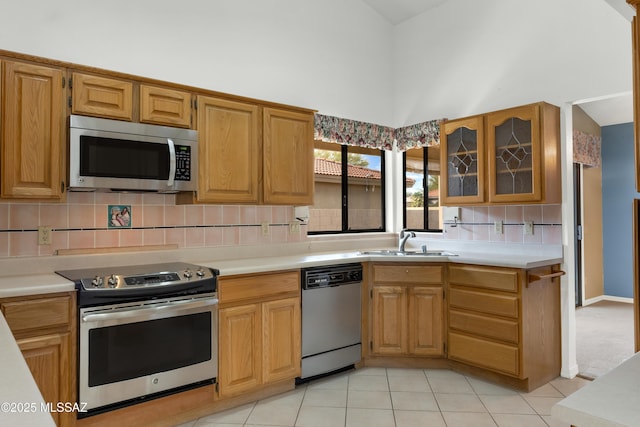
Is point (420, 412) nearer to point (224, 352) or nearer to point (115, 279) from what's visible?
point (224, 352)

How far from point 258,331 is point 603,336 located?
3.60m

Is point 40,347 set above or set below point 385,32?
below

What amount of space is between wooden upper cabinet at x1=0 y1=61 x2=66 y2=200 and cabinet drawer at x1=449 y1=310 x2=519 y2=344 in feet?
9.31

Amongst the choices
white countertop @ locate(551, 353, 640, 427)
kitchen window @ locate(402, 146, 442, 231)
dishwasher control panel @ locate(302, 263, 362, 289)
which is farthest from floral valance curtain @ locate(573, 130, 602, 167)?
white countertop @ locate(551, 353, 640, 427)

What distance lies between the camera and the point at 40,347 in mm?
2047

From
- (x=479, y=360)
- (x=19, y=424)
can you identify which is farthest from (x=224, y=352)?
(x=19, y=424)

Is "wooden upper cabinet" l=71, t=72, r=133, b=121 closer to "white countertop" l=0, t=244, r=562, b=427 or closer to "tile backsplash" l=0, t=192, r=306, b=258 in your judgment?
"tile backsplash" l=0, t=192, r=306, b=258

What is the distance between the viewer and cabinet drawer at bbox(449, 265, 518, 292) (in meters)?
2.96

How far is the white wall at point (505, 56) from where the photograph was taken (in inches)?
122

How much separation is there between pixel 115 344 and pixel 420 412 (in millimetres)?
1854

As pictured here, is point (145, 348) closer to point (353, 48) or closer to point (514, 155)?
point (514, 155)

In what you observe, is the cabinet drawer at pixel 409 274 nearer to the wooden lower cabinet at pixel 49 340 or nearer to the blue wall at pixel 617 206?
the wooden lower cabinet at pixel 49 340

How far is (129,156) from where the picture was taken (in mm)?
2564

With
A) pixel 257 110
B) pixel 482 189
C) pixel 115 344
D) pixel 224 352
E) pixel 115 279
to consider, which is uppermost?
pixel 257 110
